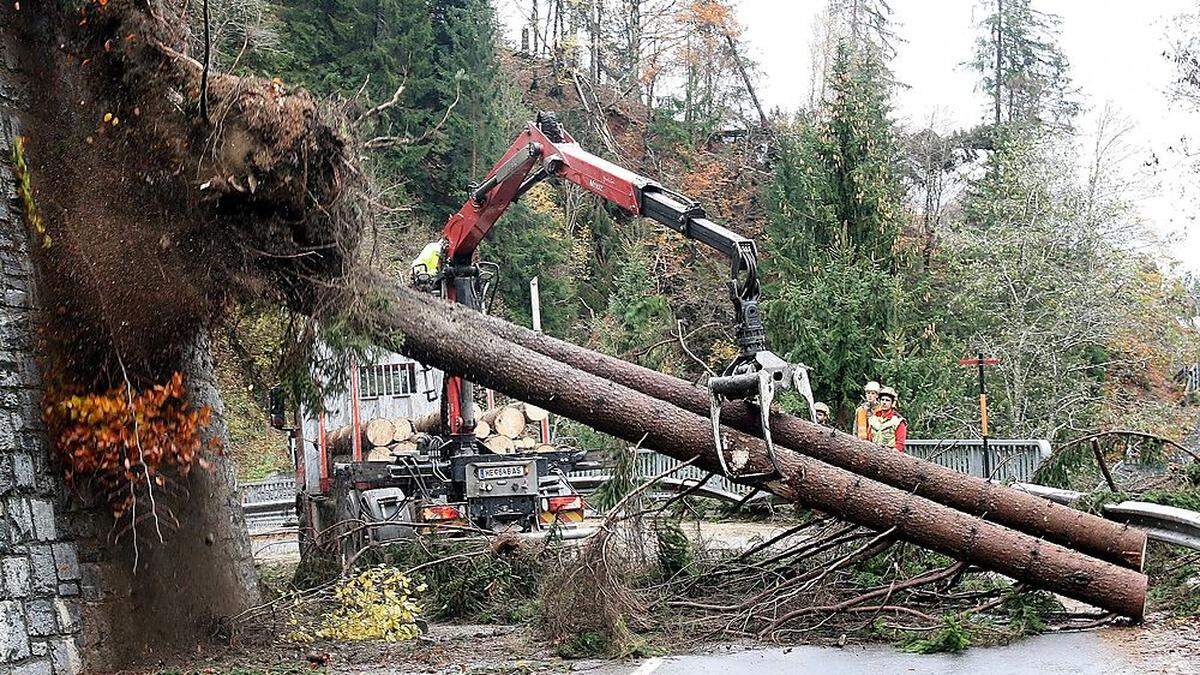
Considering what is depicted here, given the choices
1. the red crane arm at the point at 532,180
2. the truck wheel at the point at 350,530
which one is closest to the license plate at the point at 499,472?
the truck wheel at the point at 350,530

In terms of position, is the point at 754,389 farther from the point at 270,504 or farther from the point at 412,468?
the point at 270,504

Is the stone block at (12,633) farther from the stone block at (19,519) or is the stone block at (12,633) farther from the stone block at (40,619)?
the stone block at (19,519)

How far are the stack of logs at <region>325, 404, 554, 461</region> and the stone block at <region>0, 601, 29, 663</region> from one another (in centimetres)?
586

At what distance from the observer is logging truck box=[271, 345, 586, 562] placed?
11523 millimetres

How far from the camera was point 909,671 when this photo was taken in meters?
7.19

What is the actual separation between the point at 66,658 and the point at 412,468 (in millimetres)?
5142

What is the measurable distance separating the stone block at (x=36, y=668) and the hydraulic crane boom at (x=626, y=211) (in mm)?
3839

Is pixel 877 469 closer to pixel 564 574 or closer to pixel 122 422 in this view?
pixel 564 574

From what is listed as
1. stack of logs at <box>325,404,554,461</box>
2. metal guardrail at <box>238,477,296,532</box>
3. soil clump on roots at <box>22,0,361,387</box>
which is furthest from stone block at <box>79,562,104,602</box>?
metal guardrail at <box>238,477,296,532</box>

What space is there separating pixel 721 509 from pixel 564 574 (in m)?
6.36

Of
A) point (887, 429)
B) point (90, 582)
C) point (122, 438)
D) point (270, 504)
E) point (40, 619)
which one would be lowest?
point (270, 504)

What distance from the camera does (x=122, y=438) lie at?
7.87 m

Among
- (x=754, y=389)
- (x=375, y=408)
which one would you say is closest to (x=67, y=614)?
(x=754, y=389)

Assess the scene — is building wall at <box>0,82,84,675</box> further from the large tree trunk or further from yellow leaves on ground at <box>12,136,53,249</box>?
the large tree trunk
